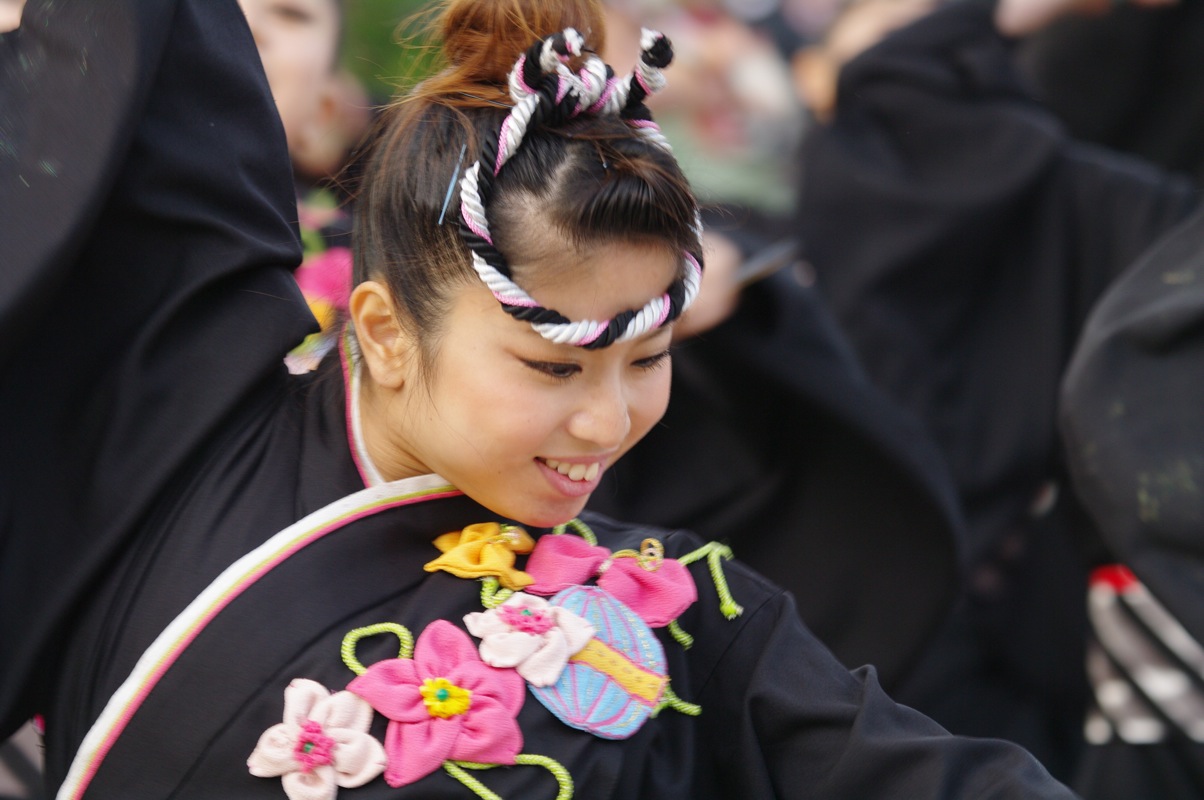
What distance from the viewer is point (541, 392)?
1.25 meters

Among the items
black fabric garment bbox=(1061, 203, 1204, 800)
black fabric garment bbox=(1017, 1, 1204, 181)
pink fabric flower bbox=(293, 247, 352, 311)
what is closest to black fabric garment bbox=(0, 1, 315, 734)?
pink fabric flower bbox=(293, 247, 352, 311)

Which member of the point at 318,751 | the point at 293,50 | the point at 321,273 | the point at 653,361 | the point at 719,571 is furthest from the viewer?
the point at 293,50

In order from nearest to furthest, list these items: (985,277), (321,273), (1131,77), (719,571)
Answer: (719,571), (321,273), (985,277), (1131,77)

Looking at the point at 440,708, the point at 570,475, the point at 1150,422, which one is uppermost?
the point at 570,475

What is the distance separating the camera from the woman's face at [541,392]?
48.8 inches

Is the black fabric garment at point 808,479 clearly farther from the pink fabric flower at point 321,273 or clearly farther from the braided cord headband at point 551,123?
the braided cord headband at point 551,123

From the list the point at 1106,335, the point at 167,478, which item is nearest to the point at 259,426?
the point at 167,478

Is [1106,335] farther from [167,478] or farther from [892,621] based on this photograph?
[167,478]

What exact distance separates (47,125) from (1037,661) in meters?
2.26

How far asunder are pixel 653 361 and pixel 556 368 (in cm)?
11

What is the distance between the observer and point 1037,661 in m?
2.86

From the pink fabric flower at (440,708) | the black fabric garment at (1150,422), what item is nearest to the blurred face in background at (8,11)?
the pink fabric flower at (440,708)

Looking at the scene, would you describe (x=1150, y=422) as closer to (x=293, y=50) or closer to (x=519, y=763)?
(x=519, y=763)

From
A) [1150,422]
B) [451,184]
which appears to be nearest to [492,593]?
[451,184]
